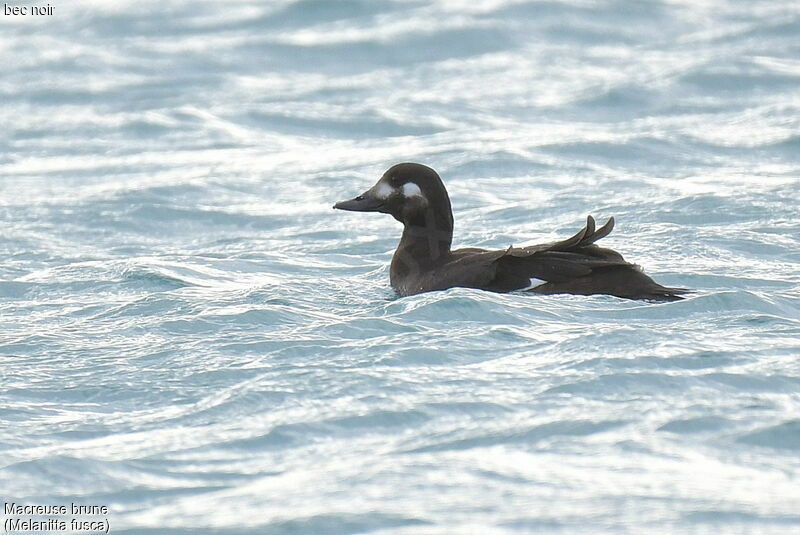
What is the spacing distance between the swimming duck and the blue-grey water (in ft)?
0.39

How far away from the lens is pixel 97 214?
10320mm

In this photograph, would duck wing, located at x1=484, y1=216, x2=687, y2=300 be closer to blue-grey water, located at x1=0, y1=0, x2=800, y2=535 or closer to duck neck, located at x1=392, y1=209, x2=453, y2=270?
blue-grey water, located at x1=0, y1=0, x2=800, y2=535

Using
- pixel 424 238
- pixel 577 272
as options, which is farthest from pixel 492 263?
pixel 424 238

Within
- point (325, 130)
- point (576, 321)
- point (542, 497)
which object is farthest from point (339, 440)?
point (325, 130)

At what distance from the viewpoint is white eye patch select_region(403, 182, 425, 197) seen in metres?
7.58

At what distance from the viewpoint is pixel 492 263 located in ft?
22.5

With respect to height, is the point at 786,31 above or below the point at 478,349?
above

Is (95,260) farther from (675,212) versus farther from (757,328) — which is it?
(757,328)

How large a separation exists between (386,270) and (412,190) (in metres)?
0.81

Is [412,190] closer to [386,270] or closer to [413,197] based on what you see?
[413,197]

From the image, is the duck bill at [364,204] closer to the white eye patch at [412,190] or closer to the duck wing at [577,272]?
the white eye patch at [412,190]

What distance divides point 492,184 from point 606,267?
4.26m

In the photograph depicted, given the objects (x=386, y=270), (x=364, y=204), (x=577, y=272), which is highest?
(x=364, y=204)

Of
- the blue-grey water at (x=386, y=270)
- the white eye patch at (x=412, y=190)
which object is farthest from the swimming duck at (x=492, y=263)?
the blue-grey water at (x=386, y=270)
